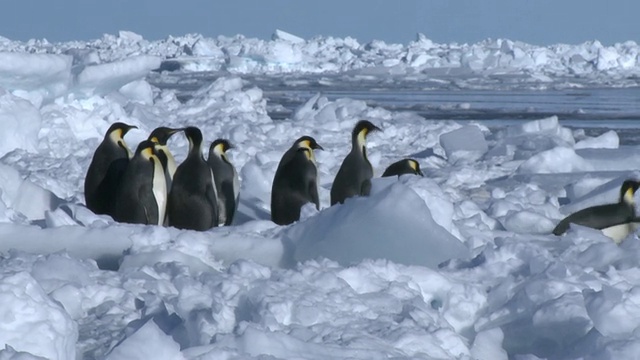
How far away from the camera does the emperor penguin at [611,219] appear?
17.7 feet

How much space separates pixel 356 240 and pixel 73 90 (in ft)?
26.9

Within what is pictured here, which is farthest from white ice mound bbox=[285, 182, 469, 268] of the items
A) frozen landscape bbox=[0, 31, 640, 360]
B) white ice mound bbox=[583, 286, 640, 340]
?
white ice mound bbox=[583, 286, 640, 340]

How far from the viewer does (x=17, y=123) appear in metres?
8.77

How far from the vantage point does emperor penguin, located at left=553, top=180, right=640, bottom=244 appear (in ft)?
17.7

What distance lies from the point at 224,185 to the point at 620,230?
2.32 m

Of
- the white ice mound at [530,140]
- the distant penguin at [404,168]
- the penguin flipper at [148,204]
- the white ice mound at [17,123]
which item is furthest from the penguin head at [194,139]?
the white ice mound at [530,140]

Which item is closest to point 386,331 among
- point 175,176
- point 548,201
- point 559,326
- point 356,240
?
point 559,326

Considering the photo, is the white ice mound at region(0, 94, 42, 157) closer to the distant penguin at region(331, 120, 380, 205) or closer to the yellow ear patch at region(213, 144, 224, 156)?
the yellow ear patch at region(213, 144, 224, 156)

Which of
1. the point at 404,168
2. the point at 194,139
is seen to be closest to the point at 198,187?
the point at 194,139

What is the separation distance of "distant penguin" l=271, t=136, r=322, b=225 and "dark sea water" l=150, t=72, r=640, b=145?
6589mm

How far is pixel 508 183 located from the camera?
7680 mm

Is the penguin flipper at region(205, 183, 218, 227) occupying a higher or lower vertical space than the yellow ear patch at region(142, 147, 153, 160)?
lower

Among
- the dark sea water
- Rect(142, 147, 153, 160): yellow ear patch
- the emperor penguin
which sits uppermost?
Rect(142, 147, 153, 160): yellow ear patch

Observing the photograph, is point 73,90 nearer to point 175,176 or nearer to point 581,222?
point 175,176
